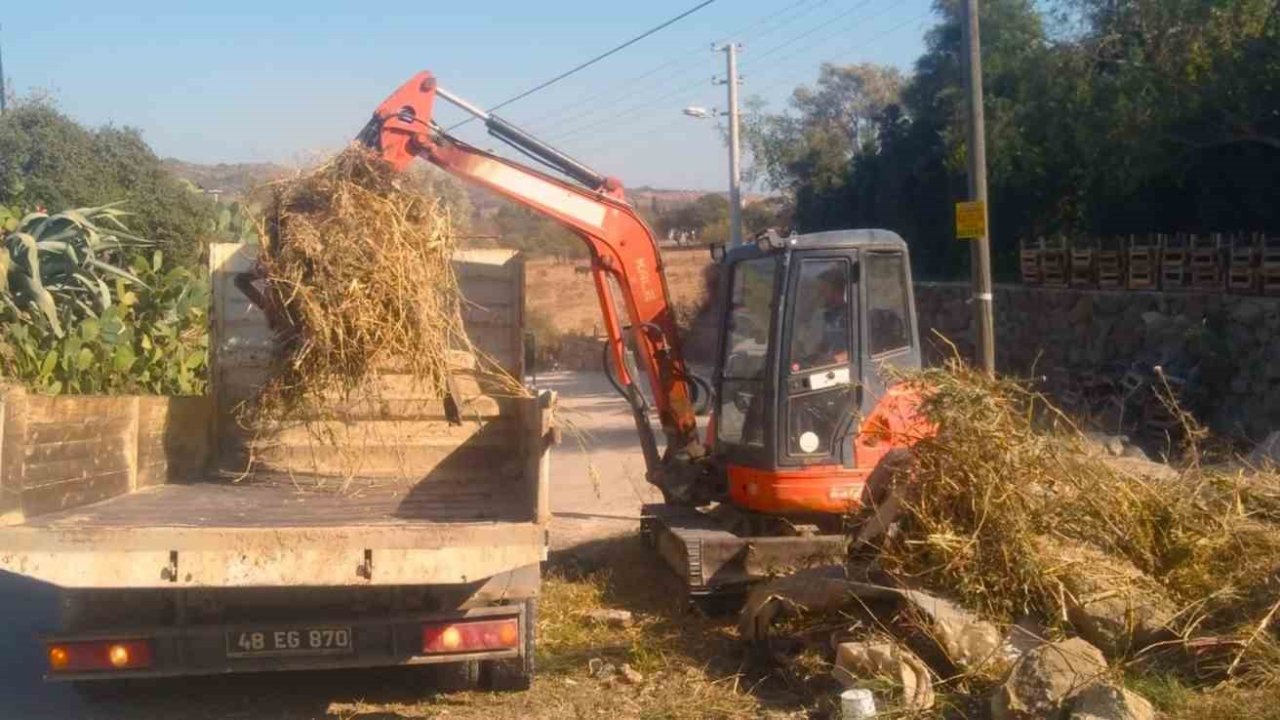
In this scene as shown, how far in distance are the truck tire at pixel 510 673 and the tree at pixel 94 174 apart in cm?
1136

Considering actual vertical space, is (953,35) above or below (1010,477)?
above

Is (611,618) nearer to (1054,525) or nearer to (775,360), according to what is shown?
(775,360)

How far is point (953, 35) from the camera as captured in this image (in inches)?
1273

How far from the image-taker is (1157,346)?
17.9 m

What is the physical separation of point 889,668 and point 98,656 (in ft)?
11.6

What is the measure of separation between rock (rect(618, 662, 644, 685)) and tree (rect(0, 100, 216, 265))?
11288 millimetres

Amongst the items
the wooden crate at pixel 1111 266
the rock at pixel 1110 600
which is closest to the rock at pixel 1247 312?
the wooden crate at pixel 1111 266

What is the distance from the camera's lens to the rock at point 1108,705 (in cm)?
547

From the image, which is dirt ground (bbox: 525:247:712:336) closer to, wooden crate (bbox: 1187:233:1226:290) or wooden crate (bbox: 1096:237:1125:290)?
wooden crate (bbox: 1096:237:1125:290)

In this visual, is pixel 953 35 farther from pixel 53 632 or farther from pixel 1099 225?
pixel 53 632

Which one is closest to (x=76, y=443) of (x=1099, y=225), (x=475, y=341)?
(x=475, y=341)

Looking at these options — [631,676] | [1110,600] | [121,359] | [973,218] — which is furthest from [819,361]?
[121,359]

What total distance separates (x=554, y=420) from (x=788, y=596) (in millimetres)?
1584

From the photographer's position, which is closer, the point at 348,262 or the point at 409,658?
the point at 409,658
